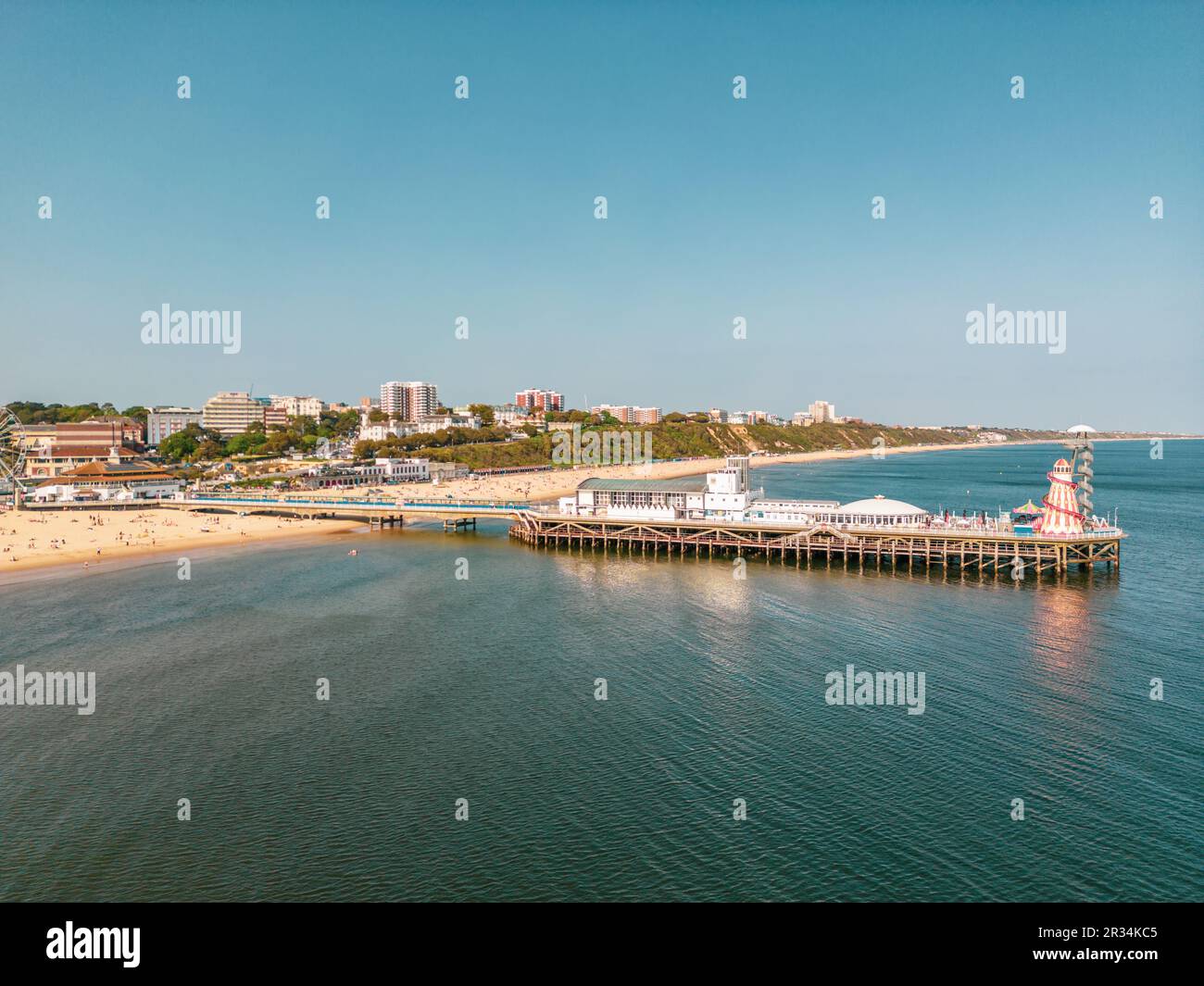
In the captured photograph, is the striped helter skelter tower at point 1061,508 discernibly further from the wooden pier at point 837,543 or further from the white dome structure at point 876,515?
the white dome structure at point 876,515

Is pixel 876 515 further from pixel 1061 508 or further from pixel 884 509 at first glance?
pixel 1061 508

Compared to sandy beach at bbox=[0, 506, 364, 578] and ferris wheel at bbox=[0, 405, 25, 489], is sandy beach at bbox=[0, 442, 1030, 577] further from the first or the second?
ferris wheel at bbox=[0, 405, 25, 489]

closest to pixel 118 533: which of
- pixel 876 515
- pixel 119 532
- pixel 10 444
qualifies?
pixel 119 532

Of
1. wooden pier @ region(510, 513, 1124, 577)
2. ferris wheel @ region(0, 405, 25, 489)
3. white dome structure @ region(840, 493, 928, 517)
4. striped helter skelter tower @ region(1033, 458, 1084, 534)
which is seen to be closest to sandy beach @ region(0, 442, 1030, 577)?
ferris wheel @ region(0, 405, 25, 489)

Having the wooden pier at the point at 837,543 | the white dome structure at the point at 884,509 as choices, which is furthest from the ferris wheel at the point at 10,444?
the white dome structure at the point at 884,509
